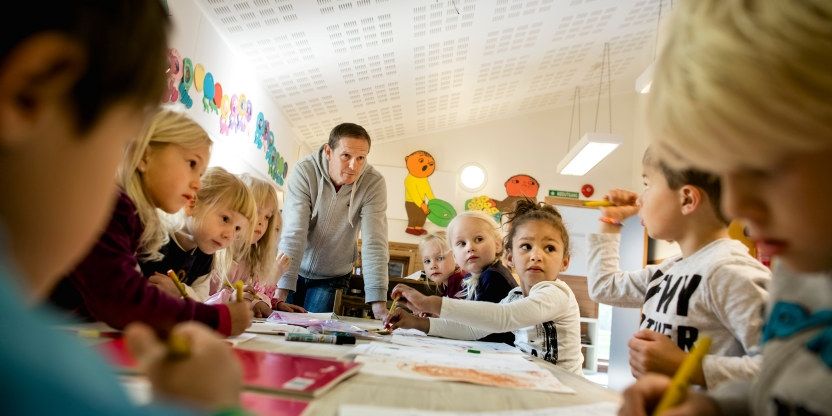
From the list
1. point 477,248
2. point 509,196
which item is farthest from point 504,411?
point 509,196

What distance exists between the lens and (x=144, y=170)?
114 cm

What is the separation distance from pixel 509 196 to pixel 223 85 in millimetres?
3290

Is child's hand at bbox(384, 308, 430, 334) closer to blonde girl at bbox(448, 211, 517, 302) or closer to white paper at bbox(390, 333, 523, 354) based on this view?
white paper at bbox(390, 333, 523, 354)

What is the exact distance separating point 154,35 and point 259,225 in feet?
5.73

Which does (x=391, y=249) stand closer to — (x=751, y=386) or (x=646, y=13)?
(x=646, y=13)

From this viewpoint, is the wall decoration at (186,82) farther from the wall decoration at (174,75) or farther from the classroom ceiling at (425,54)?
the classroom ceiling at (425,54)

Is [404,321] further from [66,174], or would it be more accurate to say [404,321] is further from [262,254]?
[66,174]

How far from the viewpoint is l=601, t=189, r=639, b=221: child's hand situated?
4.45ft

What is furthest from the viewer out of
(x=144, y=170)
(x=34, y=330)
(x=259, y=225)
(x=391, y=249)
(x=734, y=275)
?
(x=391, y=249)

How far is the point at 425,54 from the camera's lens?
11.3ft

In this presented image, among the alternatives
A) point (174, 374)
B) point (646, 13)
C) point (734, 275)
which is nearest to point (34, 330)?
point (174, 374)

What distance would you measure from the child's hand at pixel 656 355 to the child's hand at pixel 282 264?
4.84ft

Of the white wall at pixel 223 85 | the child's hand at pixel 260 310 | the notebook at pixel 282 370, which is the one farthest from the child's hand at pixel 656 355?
the white wall at pixel 223 85

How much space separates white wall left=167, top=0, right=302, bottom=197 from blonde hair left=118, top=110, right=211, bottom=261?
77cm
